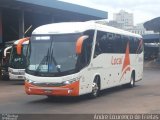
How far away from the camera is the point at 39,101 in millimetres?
16641

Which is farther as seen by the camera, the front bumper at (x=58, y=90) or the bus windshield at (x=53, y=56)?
the bus windshield at (x=53, y=56)

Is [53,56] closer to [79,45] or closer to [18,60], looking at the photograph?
[79,45]

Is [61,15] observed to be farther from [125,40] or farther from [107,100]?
[107,100]

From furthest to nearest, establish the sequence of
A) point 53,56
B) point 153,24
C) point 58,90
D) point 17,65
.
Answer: point 153,24 → point 17,65 → point 53,56 → point 58,90

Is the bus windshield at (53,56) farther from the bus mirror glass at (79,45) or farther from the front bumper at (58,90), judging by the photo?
the bus mirror glass at (79,45)

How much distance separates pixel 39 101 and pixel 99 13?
28162 mm

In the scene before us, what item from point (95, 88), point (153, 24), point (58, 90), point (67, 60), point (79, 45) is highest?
point (153, 24)

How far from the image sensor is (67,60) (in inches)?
619

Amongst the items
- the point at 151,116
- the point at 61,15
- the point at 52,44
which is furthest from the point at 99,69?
the point at 61,15

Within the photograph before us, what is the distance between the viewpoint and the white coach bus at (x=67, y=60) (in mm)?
15516

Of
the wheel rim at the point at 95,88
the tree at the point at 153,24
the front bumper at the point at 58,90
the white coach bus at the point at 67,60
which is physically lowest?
the wheel rim at the point at 95,88

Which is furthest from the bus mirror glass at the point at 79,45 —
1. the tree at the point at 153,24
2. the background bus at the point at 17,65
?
the tree at the point at 153,24

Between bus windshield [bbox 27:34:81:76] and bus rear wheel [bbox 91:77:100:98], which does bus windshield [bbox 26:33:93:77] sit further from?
bus rear wheel [bbox 91:77:100:98]

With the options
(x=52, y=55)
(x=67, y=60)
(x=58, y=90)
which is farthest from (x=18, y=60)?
(x=58, y=90)
